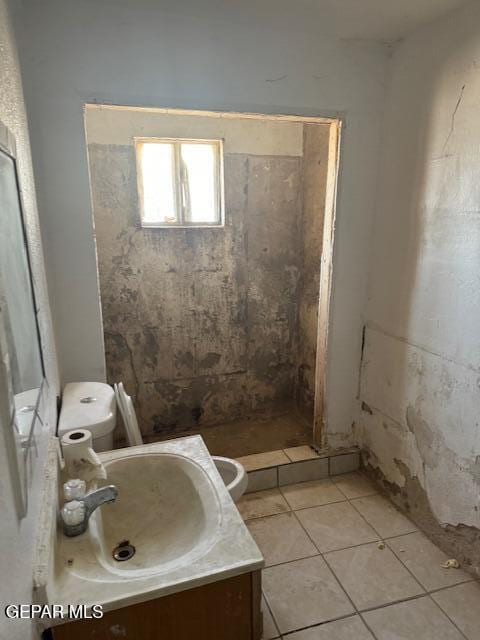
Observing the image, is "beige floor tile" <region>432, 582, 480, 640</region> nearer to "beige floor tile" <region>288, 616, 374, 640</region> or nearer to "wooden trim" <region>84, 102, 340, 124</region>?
"beige floor tile" <region>288, 616, 374, 640</region>

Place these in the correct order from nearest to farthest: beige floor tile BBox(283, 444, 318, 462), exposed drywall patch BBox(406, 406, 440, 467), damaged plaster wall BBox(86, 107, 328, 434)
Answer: exposed drywall patch BBox(406, 406, 440, 467) < beige floor tile BBox(283, 444, 318, 462) < damaged plaster wall BBox(86, 107, 328, 434)

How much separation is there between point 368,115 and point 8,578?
223cm

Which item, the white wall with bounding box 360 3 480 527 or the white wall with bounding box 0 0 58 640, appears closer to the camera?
the white wall with bounding box 0 0 58 640

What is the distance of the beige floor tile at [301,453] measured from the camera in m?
2.34

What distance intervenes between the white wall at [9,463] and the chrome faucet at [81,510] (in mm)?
130

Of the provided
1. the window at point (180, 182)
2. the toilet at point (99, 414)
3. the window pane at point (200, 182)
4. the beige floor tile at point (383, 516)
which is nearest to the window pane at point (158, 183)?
the window at point (180, 182)

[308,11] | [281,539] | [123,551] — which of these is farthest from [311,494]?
[308,11]

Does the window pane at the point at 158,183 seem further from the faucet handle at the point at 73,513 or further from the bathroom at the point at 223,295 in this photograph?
the faucet handle at the point at 73,513

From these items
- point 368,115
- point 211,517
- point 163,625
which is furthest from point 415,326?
point 163,625

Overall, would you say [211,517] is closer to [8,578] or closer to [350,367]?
[8,578]

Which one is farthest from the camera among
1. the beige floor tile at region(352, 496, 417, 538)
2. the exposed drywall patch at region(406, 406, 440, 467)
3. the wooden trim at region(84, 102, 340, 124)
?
the beige floor tile at region(352, 496, 417, 538)

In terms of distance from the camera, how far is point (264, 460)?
2334 millimetres

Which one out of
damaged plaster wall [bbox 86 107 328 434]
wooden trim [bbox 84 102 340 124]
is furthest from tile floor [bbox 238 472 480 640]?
wooden trim [bbox 84 102 340 124]

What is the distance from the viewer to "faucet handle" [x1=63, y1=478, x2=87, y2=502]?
1.10 metres
